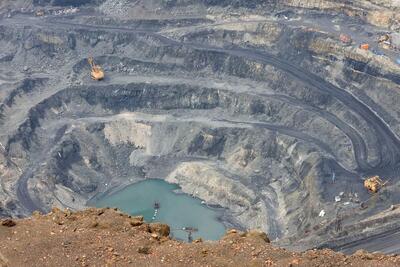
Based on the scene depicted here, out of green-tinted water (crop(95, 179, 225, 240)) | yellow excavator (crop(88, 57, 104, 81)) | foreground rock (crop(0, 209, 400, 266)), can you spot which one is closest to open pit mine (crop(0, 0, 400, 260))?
yellow excavator (crop(88, 57, 104, 81))

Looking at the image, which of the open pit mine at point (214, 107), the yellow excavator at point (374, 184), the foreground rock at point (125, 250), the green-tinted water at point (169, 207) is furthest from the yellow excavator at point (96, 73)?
the foreground rock at point (125, 250)

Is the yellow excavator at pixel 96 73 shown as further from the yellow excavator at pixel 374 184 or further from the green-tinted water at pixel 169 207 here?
the yellow excavator at pixel 374 184

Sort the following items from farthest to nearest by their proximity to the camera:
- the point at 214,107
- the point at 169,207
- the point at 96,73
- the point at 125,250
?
the point at 96,73 → the point at 214,107 → the point at 169,207 → the point at 125,250

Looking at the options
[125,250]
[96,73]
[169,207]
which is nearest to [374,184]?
[169,207]

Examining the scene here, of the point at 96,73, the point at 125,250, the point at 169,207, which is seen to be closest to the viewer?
the point at 125,250

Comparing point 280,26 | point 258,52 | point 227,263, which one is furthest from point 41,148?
point 227,263

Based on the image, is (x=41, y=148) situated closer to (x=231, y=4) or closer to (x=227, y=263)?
(x=231, y=4)

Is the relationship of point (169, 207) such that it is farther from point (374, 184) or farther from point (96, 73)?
point (96, 73)
